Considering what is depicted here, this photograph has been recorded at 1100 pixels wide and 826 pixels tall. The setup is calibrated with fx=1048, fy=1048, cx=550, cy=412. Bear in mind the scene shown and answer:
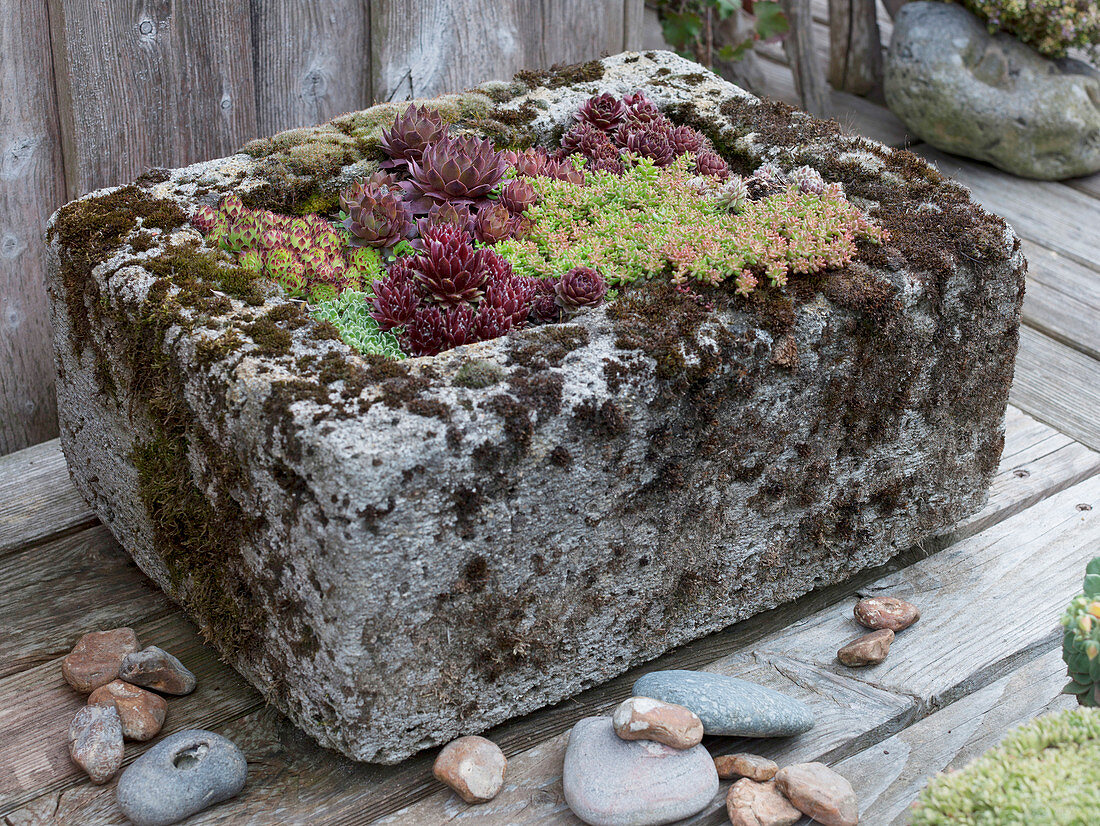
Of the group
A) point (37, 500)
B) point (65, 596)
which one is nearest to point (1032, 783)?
point (65, 596)

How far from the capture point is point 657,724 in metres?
2.12

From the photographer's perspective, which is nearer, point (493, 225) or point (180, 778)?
point (180, 778)

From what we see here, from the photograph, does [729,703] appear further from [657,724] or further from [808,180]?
[808,180]

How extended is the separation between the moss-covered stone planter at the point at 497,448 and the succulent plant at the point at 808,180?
130mm

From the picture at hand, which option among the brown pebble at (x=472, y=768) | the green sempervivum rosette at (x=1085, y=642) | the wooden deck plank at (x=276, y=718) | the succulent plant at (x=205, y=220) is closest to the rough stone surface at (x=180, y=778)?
the wooden deck plank at (x=276, y=718)

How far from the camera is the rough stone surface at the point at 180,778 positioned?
2139mm

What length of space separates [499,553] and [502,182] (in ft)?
4.00

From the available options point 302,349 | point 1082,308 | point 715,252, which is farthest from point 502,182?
point 1082,308

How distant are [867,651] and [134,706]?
1740 millimetres

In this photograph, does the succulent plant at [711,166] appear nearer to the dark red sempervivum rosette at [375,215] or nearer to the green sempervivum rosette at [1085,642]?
the dark red sempervivum rosette at [375,215]

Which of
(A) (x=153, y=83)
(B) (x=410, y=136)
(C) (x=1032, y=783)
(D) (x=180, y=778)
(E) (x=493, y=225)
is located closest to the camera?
(C) (x=1032, y=783)

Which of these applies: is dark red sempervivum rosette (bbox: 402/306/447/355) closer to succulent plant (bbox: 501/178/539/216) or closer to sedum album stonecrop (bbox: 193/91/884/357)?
sedum album stonecrop (bbox: 193/91/884/357)

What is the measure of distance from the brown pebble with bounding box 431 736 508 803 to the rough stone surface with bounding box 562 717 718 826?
0.16 meters

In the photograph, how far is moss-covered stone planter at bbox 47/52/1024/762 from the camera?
2051 millimetres
